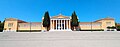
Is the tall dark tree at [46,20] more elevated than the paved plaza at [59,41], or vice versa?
the tall dark tree at [46,20]

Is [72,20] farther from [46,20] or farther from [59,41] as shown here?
[59,41]

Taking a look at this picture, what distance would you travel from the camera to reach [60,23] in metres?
50.1

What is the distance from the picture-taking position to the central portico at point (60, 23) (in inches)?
1944

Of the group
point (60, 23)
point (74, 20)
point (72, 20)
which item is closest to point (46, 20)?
point (60, 23)

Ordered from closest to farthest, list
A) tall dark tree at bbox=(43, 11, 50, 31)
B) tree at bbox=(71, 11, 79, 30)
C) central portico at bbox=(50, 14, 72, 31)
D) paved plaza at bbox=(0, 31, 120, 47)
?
paved plaza at bbox=(0, 31, 120, 47) → tree at bbox=(71, 11, 79, 30) → tall dark tree at bbox=(43, 11, 50, 31) → central portico at bbox=(50, 14, 72, 31)

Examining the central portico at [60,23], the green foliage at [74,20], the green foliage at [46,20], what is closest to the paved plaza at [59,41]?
the green foliage at [74,20]

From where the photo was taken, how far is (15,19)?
53.7 metres

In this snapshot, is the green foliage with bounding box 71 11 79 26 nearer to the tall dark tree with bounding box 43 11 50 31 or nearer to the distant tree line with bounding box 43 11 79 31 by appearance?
the distant tree line with bounding box 43 11 79 31

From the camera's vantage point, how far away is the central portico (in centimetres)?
4938

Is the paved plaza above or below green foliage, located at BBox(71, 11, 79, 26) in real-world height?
below

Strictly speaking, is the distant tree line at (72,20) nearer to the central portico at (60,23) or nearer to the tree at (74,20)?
Answer: the tree at (74,20)

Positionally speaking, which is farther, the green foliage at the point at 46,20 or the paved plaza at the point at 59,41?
the green foliage at the point at 46,20

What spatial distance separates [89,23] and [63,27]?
11261 mm

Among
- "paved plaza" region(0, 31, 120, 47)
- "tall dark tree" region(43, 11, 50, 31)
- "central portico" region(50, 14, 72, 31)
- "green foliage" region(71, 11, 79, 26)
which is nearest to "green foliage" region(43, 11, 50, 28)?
"tall dark tree" region(43, 11, 50, 31)
